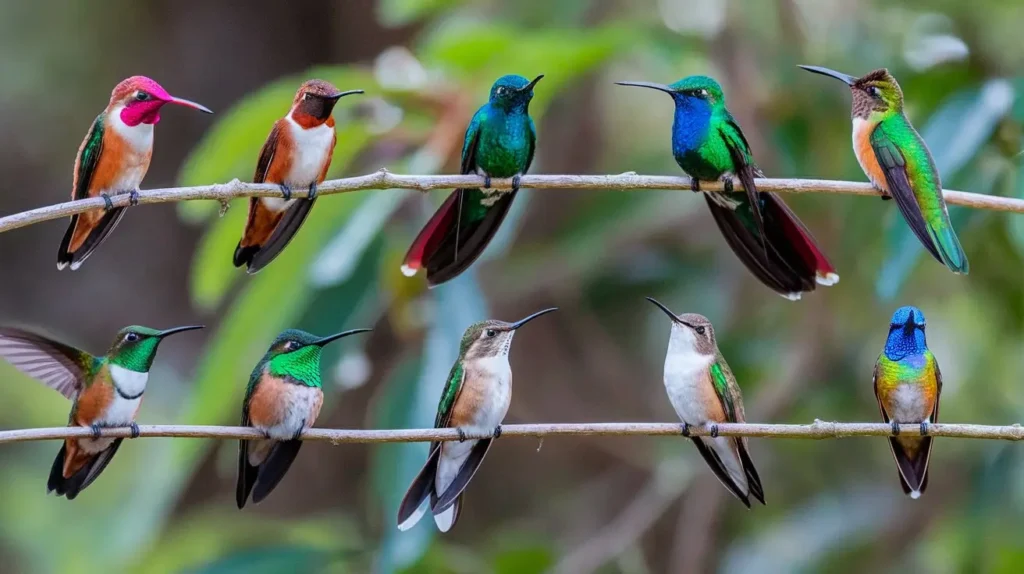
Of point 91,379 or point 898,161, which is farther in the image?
point 91,379

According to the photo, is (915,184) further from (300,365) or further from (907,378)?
(300,365)

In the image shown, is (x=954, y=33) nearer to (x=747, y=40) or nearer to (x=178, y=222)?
(x=747, y=40)

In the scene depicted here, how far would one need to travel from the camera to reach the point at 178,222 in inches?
239

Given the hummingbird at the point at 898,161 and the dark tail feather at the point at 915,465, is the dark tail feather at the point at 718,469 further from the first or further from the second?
the hummingbird at the point at 898,161

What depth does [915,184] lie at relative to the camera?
79.6 inches

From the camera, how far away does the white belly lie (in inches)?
86.8

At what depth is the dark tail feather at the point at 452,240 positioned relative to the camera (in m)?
2.09

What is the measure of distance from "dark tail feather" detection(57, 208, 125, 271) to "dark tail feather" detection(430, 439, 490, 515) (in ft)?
2.33

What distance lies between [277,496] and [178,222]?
1519mm

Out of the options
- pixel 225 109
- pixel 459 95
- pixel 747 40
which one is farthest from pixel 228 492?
pixel 747 40

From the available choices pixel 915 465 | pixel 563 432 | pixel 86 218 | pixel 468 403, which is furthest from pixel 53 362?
pixel 915 465

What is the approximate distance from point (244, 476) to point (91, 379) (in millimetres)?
457

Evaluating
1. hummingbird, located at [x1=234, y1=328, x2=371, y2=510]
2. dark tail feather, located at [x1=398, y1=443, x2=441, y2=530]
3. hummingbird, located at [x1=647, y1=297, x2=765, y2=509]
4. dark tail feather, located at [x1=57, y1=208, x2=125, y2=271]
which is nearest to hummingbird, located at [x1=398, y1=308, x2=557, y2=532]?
dark tail feather, located at [x1=398, y1=443, x2=441, y2=530]

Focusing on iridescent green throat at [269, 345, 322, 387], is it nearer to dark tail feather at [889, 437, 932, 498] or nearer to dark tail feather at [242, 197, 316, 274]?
dark tail feather at [242, 197, 316, 274]
